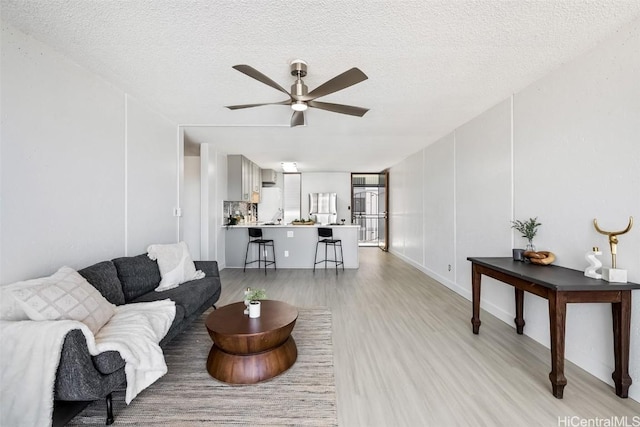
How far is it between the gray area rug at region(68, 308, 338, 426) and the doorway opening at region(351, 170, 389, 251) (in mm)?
7374

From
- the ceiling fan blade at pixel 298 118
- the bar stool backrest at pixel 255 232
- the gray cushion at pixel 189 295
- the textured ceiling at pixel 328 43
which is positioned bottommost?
the gray cushion at pixel 189 295

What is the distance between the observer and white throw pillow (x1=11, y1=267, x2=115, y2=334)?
158 centimetres

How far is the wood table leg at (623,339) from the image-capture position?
1819 mm

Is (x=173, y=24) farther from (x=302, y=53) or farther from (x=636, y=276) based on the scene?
(x=636, y=276)

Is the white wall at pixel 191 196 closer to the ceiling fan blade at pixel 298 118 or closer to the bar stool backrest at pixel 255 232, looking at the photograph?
the bar stool backrest at pixel 255 232

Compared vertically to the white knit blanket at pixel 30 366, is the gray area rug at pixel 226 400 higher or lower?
lower

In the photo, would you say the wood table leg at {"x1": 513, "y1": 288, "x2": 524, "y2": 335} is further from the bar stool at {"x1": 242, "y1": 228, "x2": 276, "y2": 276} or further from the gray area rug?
the bar stool at {"x1": 242, "y1": 228, "x2": 276, "y2": 276}

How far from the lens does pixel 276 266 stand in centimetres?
611

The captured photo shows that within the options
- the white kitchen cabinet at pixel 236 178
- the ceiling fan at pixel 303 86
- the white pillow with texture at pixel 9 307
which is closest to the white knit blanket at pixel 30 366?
the white pillow with texture at pixel 9 307

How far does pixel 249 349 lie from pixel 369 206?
8128 millimetres

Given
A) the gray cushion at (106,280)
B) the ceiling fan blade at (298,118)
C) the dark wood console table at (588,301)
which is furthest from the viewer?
the ceiling fan blade at (298,118)

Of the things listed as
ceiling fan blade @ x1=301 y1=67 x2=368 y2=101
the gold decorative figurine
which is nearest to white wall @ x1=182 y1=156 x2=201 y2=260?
ceiling fan blade @ x1=301 y1=67 x2=368 y2=101

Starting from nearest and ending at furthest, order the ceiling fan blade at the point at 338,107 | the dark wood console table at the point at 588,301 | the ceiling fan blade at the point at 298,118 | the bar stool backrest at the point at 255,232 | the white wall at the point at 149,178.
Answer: the dark wood console table at the point at 588,301, the ceiling fan blade at the point at 338,107, the ceiling fan blade at the point at 298,118, the white wall at the point at 149,178, the bar stool backrest at the point at 255,232

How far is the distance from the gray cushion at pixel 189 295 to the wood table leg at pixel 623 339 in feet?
10.5
